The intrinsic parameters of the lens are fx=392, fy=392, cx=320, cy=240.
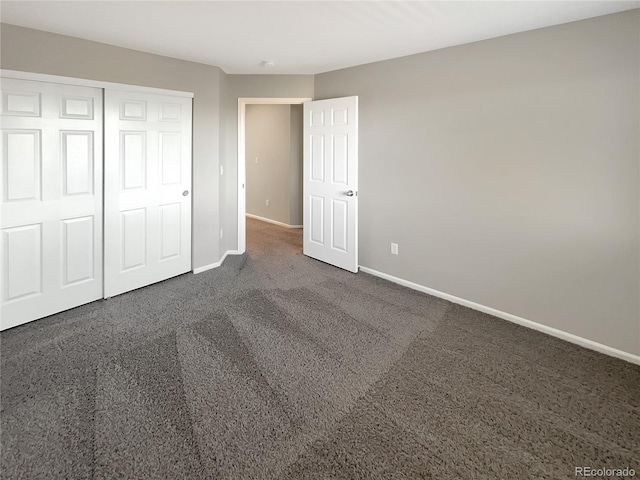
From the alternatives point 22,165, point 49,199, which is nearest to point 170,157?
point 49,199

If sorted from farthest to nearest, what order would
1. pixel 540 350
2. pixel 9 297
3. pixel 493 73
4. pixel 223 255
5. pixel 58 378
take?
pixel 223 255 → pixel 493 73 → pixel 9 297 → pixel 540 350 → pixel 58 378

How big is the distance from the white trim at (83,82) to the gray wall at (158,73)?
0.04m

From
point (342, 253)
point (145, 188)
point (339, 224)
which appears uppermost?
point (145, 188)

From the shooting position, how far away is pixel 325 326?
308 cm

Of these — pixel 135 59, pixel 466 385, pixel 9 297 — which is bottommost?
pixel 466 385

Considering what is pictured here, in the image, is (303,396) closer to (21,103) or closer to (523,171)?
(523,171)

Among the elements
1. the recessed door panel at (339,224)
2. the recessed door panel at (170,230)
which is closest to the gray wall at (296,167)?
the recessed door panel at (339,224)

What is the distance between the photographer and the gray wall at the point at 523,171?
8.54 ft

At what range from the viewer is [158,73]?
3.75m

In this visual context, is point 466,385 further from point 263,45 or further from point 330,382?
point 263,45

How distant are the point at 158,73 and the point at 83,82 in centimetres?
73

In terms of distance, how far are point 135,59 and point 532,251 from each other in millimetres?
3791

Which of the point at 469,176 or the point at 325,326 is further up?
the point at 469,176

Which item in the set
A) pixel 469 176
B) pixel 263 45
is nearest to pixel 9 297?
pixel 263 45
